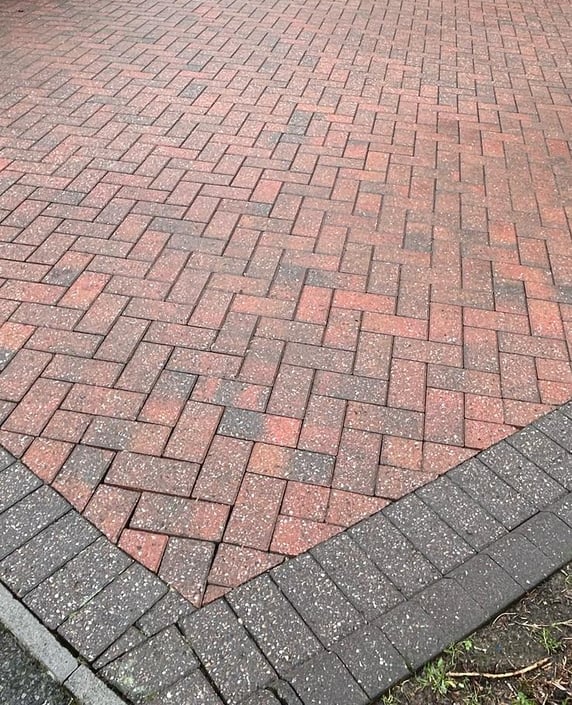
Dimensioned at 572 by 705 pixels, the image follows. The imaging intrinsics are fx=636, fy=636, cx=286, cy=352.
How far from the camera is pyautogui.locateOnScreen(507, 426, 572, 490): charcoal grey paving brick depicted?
2.50m

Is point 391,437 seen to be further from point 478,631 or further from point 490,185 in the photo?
point 490,185

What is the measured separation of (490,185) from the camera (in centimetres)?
431

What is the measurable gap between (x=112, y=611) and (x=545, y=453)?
1.74 m

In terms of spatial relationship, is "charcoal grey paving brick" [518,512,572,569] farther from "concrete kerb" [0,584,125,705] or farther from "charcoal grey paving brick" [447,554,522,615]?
"concrete kerb" [0,584,125,705]

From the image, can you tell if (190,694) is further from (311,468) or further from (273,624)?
(311,468)

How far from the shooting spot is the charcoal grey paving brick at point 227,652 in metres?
1.88

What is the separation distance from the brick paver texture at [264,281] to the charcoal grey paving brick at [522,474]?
78mm

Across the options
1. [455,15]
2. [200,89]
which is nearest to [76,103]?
[200,89]

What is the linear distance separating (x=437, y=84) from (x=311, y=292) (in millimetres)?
3398

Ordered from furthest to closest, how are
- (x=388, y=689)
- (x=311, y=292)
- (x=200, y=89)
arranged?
(x=200, y=89)
(x=311, y=292)
(x=388, y=689)

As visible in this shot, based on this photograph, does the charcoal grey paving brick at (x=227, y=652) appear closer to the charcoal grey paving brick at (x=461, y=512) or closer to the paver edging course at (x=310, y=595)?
the paver edging course at (x=310, y=595)

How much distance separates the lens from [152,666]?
1.91m

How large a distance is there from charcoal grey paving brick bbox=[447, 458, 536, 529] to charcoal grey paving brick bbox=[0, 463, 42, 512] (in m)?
1.60

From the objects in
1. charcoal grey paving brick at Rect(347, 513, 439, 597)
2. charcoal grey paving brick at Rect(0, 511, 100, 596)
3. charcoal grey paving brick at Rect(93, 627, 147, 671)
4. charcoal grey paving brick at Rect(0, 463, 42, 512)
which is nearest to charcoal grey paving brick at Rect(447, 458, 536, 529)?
charcoal grey paving brick at Rect(347, 513, 439, 597)
